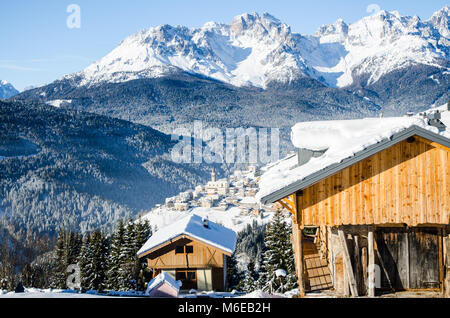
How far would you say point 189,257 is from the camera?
24.4 metres

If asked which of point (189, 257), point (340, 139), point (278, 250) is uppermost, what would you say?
point (340, 139)

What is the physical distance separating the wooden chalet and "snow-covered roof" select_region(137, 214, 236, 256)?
13.9 metres

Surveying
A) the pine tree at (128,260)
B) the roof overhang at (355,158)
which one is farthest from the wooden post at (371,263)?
the pine tree at (128,260)

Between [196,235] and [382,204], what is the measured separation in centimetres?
1605

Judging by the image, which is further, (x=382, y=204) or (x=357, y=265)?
(x=357, y=265)

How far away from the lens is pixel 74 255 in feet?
131

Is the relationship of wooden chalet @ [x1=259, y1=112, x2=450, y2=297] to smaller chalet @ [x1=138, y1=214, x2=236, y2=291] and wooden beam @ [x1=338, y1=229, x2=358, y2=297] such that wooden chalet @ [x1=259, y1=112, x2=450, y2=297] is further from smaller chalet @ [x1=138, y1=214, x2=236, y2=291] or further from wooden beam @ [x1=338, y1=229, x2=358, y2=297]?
smaller chalet @ [x1=138, y1=214, x2=236, y2=291]

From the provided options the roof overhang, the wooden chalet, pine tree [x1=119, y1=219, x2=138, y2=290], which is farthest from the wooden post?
pine tree [x1=119, y1=219, x2=138, y2=290]

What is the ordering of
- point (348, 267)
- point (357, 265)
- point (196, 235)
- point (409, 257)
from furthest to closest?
point (196, 235) → point (409, 257) → point (357, 265) → point (348, 267)

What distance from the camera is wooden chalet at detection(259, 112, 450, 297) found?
10.1m

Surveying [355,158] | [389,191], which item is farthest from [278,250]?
[355,158]

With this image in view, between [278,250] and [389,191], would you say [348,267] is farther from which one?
[278,250]
